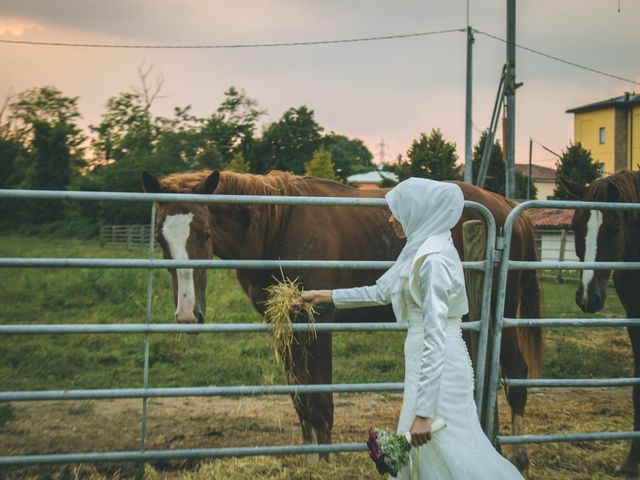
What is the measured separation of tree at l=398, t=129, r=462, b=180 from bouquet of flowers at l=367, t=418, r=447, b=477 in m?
37.8

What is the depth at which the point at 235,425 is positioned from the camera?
18.0ft

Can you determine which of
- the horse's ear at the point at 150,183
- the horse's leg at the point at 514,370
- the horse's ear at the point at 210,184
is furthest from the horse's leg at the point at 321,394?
the horse's ear at the point at 150,183

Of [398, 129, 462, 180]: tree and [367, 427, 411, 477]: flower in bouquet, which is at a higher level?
[398, 129, 462, 180]: tree

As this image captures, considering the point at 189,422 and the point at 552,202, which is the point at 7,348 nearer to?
the point at 189,422

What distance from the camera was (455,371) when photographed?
8.73 ft

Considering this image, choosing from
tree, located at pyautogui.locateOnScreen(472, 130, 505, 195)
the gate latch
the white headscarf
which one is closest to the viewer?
the white headscarf

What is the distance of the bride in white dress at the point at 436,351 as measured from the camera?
2527 mm

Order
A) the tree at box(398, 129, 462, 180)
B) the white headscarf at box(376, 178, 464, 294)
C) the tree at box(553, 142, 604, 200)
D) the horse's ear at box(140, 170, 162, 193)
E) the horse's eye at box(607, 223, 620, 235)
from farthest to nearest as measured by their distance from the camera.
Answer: the tree at box(398, 129, 462, 180) → the tree at box(553, 142, 604, 200) → the horse's eye at box(607, 223, 620, 235) → the horse's ear at box(140, 170, 162, 193) → the white headscarf at box(376, 178, 464, 294)

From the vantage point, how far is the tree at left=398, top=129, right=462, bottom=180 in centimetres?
4022

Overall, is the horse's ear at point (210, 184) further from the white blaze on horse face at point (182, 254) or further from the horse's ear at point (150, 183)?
the white blaze on horse face at point (182, 254)

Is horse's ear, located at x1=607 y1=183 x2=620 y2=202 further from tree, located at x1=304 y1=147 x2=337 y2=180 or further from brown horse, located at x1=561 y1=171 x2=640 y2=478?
tree, located at x1=304 y1=147 x2=337 y2=180

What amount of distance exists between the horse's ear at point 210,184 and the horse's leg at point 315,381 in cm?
120

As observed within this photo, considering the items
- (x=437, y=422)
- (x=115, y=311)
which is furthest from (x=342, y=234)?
(x=115, y=311)

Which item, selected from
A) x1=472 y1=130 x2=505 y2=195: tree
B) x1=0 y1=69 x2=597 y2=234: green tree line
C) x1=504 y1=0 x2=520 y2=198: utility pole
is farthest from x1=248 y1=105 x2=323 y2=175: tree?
x1=504 y1=0 x2=520 y2=198: utility pole
